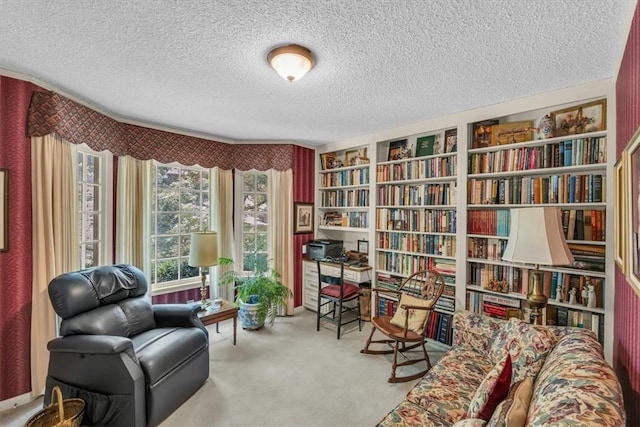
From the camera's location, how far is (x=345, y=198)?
4211 millimetres

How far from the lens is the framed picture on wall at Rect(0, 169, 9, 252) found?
2.06 meters

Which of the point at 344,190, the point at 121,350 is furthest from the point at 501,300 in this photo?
the point at 121,350

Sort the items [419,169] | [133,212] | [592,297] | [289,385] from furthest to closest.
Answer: [419,169]
[133,212]
[289,385]
[592,297]

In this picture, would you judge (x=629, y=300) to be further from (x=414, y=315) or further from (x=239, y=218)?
(x=239, y=218)

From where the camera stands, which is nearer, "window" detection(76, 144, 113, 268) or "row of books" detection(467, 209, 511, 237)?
"row of books" detection(467, 209, 511, 237)

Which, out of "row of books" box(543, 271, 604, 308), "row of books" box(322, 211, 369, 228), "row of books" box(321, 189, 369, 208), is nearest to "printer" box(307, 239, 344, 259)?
"row of books" box(322, 211, 369, 228)

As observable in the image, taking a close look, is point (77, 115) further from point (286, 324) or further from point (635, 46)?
point (635, 46)

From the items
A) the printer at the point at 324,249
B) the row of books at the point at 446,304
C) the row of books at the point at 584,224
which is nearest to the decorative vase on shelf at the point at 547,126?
the row of books at the point at 584,224

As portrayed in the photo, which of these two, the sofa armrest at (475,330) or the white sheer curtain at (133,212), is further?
the white sheer curtain at (133,212)

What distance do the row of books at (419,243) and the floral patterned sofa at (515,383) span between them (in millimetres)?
957

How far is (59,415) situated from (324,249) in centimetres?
288

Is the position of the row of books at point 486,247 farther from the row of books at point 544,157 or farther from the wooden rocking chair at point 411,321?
the row of books at point 544,157

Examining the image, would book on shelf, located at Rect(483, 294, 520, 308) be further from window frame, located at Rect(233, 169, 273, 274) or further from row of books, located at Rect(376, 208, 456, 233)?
window frame, located at Rect(233, 169, 273, 274)

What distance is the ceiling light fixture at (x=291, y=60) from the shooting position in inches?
67.9
